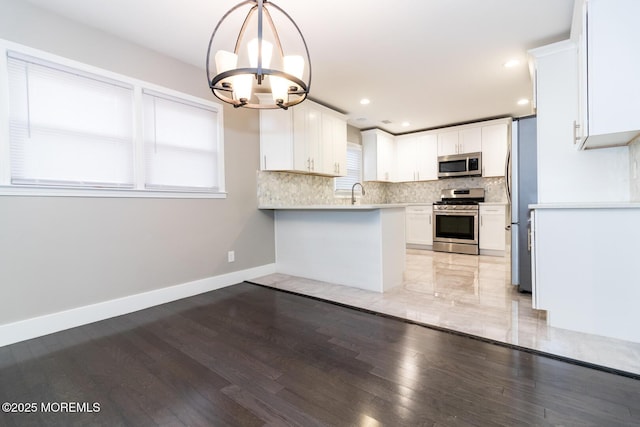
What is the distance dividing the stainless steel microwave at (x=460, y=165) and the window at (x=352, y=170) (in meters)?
1.63

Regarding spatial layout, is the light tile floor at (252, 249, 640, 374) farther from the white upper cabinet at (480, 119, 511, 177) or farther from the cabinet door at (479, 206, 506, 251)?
the white upper cabinet at (480, 119, 511, 177)

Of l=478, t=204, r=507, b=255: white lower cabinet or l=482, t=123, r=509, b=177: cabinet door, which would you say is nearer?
l=478, t=204, r=507, b=255: white lower cabinet

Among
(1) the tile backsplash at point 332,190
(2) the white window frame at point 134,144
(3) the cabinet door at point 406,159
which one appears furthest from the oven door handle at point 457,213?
(2) the white window frame at point 134,144

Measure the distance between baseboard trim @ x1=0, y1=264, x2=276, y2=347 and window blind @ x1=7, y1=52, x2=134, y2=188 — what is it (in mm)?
1045

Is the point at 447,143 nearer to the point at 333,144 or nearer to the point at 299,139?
the point at 333,144

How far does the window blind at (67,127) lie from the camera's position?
214cm

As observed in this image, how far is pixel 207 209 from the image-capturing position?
329cm

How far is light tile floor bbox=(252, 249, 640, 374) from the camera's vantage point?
183 cm

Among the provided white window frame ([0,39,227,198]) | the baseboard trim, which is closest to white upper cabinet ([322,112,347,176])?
white window frame ([0,39,227,198])

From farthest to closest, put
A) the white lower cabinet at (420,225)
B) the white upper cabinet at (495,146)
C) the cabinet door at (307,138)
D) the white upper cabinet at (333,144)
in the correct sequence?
1. the white lower cabinet at (420,225)
2. the white upper cabinet at (495,146)
3. the white upper cabinet at (333,144)
4. the cabinet door at (307,138)

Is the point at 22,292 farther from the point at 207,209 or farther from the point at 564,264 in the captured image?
the point at 564,264

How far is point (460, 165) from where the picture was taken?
556 centimetres

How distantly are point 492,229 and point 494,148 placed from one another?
1.48m

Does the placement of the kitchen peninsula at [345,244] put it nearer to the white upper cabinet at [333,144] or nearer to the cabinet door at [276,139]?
the cabinet door at [276,139]
